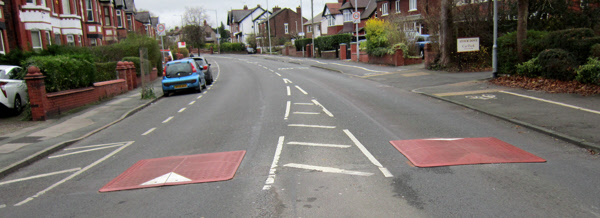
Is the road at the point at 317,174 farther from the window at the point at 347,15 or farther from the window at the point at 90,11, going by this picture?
the window at the point at 347,15

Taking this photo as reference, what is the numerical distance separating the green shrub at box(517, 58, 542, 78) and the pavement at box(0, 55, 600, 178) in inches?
46.8

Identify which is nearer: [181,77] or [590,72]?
[590,72]

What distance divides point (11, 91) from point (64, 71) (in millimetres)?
1812

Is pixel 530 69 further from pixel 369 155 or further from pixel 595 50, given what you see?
pixel 369 155

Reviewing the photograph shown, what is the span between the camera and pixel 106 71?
21.9m

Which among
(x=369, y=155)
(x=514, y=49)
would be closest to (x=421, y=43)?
(x=514, y=49)

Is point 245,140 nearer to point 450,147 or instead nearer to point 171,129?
point 171,129

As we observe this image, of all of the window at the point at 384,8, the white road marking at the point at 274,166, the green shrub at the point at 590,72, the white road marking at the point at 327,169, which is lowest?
the white road marking at the point at 327,169

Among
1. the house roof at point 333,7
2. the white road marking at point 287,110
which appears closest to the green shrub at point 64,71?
the white road marking at point 287,110

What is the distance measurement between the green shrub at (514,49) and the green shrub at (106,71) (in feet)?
59.3

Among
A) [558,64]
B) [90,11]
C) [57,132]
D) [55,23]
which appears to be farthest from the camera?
[90,11]

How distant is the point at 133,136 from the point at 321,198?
6.85 metres

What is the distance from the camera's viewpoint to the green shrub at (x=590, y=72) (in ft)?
41.7

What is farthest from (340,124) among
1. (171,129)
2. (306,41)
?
(306,41)
